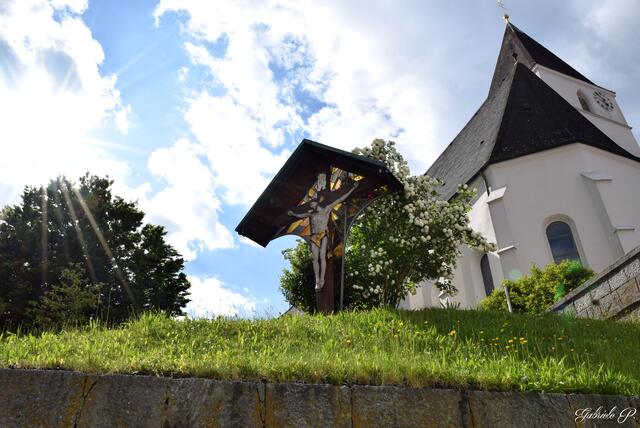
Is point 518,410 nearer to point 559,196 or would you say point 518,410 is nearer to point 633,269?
point 633,269

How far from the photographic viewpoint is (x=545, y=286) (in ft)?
45.2

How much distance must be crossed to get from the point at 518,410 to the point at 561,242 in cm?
1635

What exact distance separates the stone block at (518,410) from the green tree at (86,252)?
62.9 ft

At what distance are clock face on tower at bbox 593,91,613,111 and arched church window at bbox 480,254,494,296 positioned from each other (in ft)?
60.7

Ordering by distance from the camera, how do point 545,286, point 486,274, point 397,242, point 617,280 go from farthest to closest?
point 486,274
point 545,286
point 397,242
point 617,280

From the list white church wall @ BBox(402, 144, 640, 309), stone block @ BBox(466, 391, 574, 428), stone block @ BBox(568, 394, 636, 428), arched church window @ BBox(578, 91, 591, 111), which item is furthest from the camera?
arched church window @ BBox(578, 91, 591, 111)

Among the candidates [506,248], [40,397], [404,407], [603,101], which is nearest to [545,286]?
[506,248]

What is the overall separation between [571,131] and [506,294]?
966 centimetres

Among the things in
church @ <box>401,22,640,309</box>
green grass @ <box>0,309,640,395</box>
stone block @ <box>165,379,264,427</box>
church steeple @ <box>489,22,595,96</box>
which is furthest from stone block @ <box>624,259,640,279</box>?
church steeple @ <box>489,22,595,96</box>

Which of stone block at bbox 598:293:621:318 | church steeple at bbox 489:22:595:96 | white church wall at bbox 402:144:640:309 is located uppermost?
church steeple at bbox 489:22:595:96

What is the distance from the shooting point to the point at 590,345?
576cm

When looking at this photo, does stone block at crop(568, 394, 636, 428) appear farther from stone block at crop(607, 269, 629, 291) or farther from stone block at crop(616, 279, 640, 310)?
stone block at crop(607, 269, 629, 291)

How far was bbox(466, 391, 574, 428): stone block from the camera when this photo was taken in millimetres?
3646

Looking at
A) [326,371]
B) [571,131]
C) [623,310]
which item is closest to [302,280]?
[623,310]
